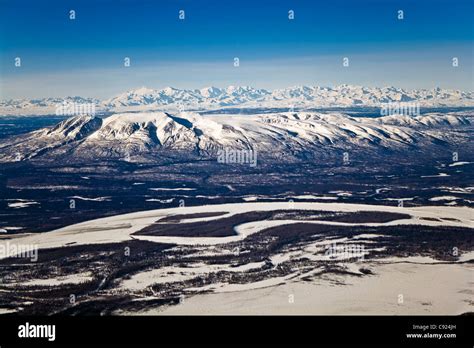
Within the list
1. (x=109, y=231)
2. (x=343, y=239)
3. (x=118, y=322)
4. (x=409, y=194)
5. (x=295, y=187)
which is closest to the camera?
(x=118, y=322)

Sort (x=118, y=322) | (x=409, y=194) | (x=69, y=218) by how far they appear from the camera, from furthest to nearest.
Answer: (x=409, y=194)
(x=69, y=218)
(x=118, y=322)

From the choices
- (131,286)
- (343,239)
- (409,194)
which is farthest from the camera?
(409,194)

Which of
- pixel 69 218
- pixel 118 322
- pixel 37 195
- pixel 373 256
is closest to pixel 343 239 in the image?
pixel 373 256

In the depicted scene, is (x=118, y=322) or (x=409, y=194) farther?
(x=409, y=194)

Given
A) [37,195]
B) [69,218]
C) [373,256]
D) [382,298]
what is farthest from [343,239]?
[37,195]

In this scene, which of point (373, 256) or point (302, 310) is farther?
point (373, 256)

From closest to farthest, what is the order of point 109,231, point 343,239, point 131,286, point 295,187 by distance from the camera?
point 131,286 < point 343,239 < point 109,231 < point 295,187

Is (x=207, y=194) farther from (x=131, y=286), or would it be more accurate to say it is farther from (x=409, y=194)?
(x=131, y=286)

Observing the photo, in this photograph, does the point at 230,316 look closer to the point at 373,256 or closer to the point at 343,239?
the point at 373,256
